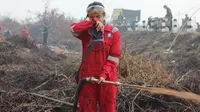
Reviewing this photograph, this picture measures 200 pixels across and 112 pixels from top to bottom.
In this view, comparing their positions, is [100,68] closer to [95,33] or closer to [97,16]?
[95,33]

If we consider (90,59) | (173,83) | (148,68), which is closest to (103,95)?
(90,59)

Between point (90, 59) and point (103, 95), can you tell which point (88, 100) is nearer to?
point (103, 95)

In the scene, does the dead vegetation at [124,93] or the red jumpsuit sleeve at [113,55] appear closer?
the red jumpsuit sleeve at [113,55]

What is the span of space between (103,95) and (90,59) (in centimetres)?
46

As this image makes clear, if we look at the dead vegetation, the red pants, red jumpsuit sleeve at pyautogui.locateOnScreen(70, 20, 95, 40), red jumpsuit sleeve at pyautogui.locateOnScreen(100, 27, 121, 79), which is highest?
red jumpsuit sleeve at pyautogui.locateOnScreen(70, 20, 95, 40)

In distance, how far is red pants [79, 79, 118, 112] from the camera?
3732 millimetres

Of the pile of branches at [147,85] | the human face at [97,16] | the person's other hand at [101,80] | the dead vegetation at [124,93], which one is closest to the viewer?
the person's other hand at [101,80]

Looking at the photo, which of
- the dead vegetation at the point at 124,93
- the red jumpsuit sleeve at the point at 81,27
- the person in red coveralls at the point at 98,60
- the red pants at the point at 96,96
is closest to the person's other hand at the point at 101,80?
the person in red coveralls at the point at 98,60

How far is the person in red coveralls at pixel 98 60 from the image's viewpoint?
373 centimetres

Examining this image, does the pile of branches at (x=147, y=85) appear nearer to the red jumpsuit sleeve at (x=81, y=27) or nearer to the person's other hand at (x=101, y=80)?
the person's other hand at (x=101, y=80)

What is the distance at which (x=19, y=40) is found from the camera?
16.8 m

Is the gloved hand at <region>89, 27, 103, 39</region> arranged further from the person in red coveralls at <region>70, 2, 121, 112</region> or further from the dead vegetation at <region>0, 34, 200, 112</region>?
the dead vegetation at <region>0, 34, 200, 112</region>

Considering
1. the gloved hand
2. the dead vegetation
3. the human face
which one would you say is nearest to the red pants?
the gloved hand

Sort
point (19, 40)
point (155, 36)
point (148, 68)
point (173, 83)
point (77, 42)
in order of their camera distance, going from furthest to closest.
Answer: point (77, 42) < point (155, 36) < point (19, 40) < point (148, 68) < point (173, 83)
